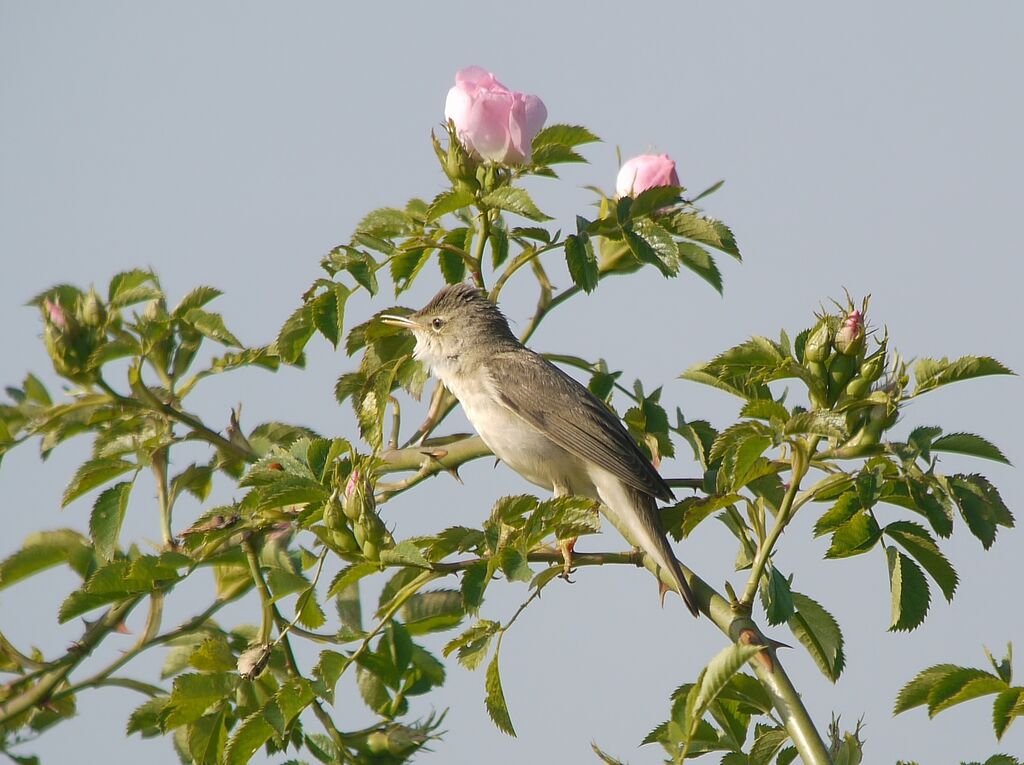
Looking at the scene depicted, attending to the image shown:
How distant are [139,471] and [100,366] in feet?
1.15

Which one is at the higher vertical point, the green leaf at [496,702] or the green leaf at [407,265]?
the green leaf at [407,265]

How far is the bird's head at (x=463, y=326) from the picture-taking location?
4551 millimetres

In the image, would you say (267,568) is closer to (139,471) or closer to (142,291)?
(139,471)

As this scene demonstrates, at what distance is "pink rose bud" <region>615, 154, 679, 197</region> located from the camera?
3.50 metres

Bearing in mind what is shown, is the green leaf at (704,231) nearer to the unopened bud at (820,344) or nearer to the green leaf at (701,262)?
the green leaf at (701,262)

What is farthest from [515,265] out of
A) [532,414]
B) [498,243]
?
[532,414]

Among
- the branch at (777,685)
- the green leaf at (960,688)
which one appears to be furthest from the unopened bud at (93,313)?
the green leaf at (960,688)

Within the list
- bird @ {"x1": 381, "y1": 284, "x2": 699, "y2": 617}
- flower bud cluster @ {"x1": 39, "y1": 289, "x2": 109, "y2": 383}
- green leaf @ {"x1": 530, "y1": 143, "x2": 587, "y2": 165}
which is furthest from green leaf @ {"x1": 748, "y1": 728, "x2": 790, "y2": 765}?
flower bud cluster @ {"x1": 39, "y1": 289, "x2": 109, "y2": 383}

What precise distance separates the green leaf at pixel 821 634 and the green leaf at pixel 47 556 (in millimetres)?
1910

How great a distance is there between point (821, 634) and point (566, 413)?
2.04 metres

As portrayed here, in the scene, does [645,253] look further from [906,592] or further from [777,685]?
[777,685]

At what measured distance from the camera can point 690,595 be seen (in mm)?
2811

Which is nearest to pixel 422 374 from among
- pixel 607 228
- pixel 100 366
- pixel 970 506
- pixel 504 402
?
pixel 607 228

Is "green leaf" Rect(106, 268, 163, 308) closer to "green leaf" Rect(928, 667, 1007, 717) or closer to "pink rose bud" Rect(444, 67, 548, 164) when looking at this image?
"pink rose bud" Rect(444, 67, 548, 164)
